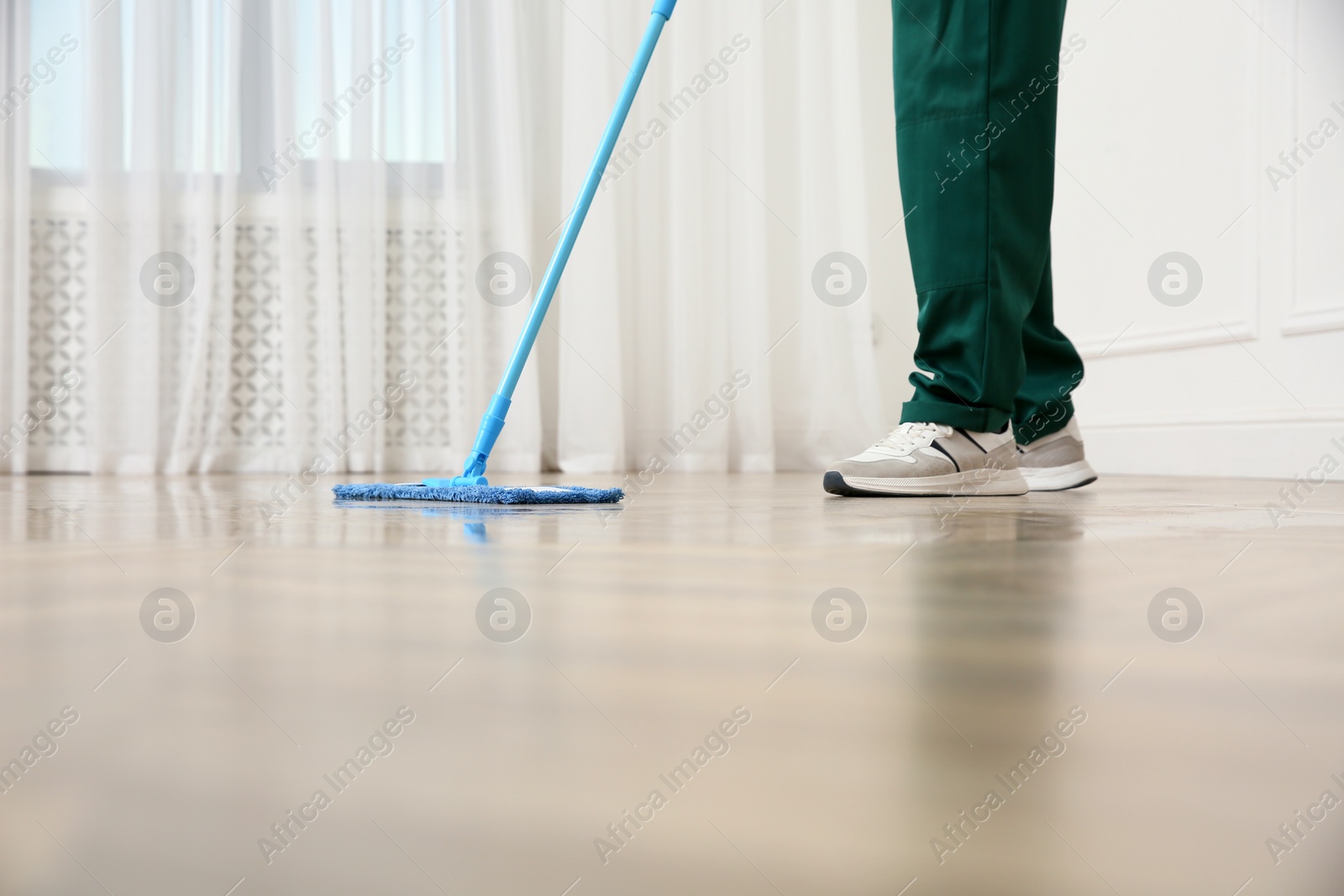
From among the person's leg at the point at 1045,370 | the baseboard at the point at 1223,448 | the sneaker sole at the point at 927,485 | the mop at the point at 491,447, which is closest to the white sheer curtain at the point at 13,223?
the mop at the point at 491,447

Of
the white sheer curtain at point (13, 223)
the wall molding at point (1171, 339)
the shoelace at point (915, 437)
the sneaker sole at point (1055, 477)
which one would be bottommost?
the sneaker sole at point (1055, 477)

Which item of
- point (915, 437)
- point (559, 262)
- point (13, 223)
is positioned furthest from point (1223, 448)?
point (13, 223)

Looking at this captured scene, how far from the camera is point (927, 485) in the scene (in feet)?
3.87

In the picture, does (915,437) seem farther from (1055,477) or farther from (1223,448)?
(1223,448)

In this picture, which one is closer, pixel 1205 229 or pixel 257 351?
pixel 1205 229

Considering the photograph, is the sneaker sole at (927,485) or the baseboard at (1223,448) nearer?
the sneaker sole at (927,485)

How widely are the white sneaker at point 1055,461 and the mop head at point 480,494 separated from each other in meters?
0.64

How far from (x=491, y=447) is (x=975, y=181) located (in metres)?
0.66

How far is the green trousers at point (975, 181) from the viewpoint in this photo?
44.1 inches

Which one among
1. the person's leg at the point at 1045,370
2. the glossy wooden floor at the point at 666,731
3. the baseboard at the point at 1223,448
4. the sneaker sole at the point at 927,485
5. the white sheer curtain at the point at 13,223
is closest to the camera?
the glossy wooden floor at the point at 666,731

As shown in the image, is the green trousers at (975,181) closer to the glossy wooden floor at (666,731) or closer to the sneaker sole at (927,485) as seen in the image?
the sneaker sole at (927,485)

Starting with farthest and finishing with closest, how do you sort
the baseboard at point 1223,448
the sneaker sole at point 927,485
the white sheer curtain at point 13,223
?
1. the white sheer curtain at point 13,223
2. the baseboard at point 1223,448
3. the sneaker sole at point 927,485

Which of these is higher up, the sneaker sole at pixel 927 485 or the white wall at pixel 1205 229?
the white wall at pixel 1205 229

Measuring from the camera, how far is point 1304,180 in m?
1.90
